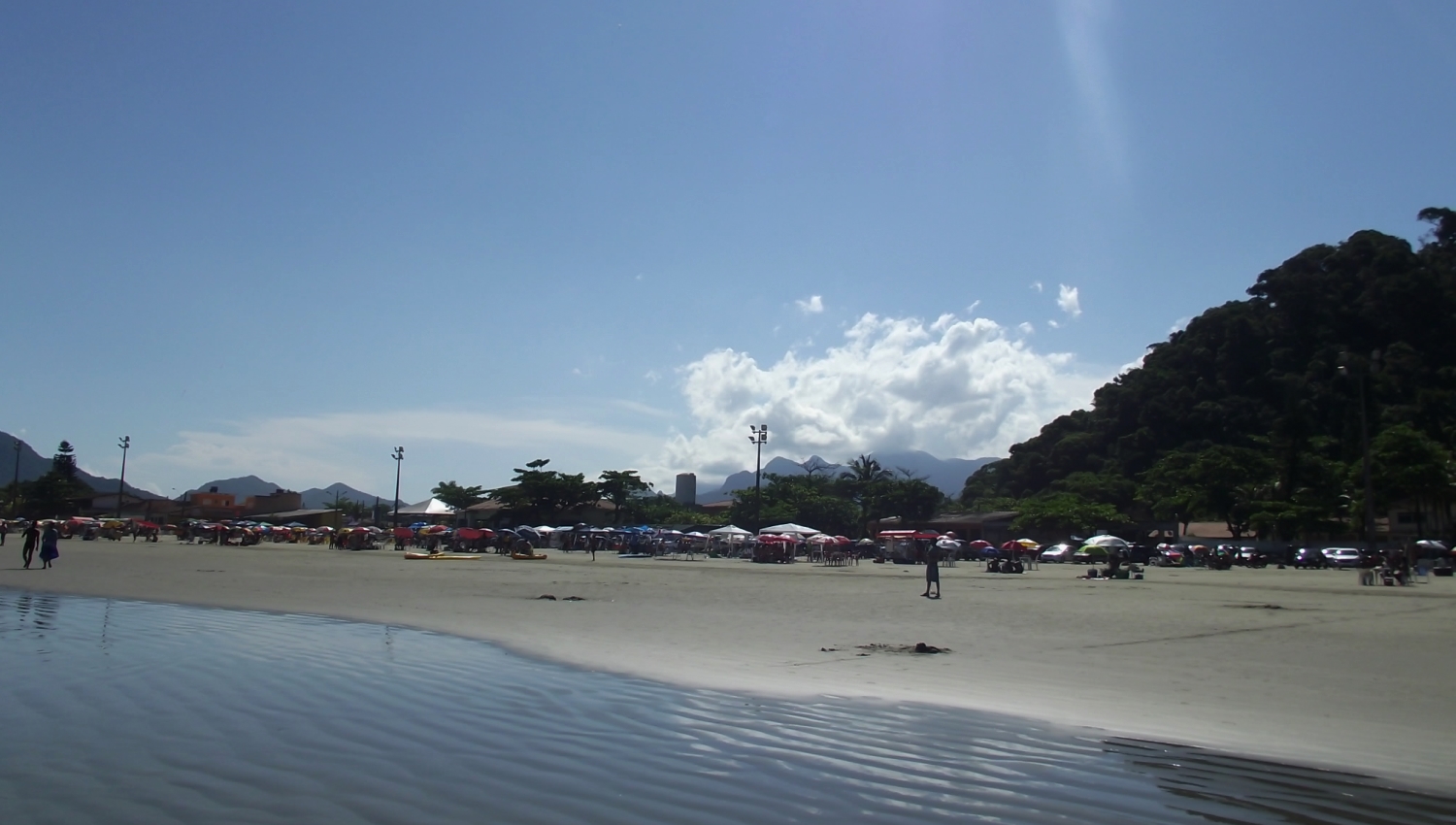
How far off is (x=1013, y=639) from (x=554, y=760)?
31.4 ft

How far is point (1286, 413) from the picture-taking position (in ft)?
221

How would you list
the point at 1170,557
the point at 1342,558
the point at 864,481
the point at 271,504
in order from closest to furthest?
1. the point at 1342,558
2. the point at 1170,557
3. the point at 864,481
4. the point at 271,504

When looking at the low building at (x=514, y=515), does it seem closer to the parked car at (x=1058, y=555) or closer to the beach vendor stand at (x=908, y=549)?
the beach vendor stand at (x=908, y=549)

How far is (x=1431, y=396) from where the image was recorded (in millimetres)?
71250

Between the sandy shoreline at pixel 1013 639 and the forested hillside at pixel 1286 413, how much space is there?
32.3m

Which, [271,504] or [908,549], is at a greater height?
[271,504]

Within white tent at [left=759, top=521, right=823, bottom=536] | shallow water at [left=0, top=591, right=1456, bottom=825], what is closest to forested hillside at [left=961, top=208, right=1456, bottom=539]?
white tent at [left=759, top=521, right=823, bottom=536]

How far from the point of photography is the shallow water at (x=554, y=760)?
539 cm

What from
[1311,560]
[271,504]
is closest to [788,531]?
[1311,560]

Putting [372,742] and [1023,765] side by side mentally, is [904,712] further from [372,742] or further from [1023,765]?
[372,742]

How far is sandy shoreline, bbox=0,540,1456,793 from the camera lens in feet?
27.4

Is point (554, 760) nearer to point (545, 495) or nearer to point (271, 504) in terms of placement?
point (545, 495)

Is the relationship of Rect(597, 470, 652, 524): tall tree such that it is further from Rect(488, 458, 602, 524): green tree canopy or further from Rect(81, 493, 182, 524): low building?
Rect(81, 493, 182, 524): low building

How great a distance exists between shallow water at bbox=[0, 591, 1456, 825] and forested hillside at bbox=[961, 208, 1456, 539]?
54.8 m
